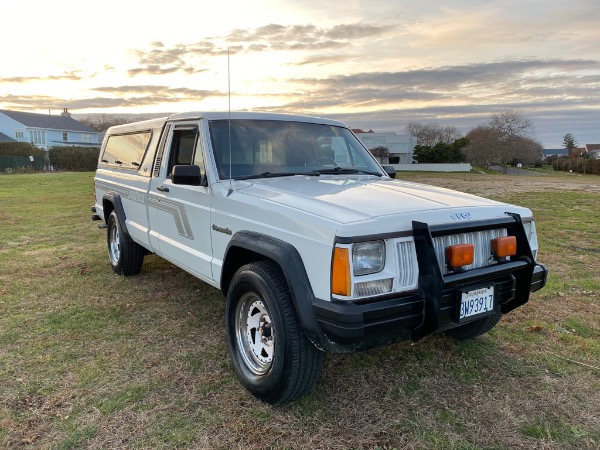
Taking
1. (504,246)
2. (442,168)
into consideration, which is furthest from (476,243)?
(442,168)

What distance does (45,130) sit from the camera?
57000mm

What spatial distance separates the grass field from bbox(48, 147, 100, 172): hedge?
121ft

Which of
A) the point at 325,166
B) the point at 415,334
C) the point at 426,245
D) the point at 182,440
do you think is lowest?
the point at 182,440

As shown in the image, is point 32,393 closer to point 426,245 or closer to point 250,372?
point 250,372

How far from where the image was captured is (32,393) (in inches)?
129

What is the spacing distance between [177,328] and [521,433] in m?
3.02

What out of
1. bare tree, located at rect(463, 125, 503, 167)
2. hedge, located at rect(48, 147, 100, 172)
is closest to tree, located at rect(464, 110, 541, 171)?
bare tree, located at rect(463, 125, 503, 167)

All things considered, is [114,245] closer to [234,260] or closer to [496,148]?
[234,260]

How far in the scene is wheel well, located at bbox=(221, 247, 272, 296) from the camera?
3.43m

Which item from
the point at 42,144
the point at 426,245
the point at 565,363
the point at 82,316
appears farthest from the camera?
the point at 42,144

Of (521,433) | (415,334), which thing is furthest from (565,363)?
(415,334)

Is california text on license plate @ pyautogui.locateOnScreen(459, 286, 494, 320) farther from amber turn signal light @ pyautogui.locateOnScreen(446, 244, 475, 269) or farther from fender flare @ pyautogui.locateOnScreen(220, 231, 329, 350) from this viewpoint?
fender flare @ pyautogui.locateOnScreen(220, 231, 329, 350)

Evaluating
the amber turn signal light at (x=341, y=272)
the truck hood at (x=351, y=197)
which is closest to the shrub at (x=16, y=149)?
the truck hood at (x=351, y=197)

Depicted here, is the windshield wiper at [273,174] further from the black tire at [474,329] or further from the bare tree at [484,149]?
the bare tree at [484,149]
